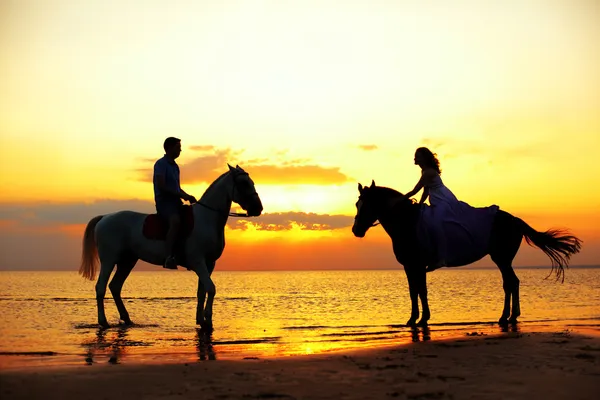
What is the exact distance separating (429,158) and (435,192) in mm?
782

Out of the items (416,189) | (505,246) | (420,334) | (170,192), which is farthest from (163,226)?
(505,246)

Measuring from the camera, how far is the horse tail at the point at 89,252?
15.9m

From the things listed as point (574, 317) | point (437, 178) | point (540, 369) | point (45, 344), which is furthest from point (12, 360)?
point (574, 317)

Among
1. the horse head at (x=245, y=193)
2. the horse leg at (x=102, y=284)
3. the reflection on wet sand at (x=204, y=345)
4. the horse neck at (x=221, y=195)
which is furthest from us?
the horse leg at (x=102, y=284)

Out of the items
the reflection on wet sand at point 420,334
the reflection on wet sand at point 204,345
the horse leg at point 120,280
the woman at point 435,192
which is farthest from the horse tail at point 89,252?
the reflection on wet sand at point 420,334

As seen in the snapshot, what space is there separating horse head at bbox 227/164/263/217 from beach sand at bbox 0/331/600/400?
456 centimetres

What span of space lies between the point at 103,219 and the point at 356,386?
9.82 m

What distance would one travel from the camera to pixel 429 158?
13.9 meters

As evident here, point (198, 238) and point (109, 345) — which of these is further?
point (198, 238)

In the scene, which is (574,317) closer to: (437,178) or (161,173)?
(437,178)

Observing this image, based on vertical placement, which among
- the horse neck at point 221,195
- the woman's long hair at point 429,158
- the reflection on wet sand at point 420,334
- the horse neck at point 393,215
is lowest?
the reflection on wet sand at point 420,334

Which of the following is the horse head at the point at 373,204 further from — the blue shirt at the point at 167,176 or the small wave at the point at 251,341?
the blue shirt at the point at 167,176

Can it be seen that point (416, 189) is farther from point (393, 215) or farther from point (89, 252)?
point (89, 252)

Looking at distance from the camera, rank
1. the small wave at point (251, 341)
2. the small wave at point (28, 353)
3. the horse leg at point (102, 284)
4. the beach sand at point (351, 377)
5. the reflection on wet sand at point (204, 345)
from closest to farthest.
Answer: the beach sand at point (351, 377) < the reflection on wet sand at point (204, 345) < the small wave at point (28, 353) < the small wave at point (251, 341) < the horse leg at point (102, 284)
